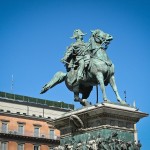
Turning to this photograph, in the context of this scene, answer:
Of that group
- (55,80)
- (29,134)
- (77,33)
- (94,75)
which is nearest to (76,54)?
(77,33)

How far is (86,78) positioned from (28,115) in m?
60.5

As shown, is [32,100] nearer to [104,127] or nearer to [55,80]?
[55,80]

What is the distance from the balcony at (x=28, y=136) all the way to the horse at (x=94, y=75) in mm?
56151

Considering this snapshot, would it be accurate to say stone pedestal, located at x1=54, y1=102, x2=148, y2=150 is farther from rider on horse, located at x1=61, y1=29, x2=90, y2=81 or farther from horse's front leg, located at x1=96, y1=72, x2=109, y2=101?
rider on horse, located at x1=61, y1=29, x2=90, y2=81

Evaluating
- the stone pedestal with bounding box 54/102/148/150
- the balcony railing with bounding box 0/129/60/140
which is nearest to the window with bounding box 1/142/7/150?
the balcony railing with bounding box 0/129/60/140

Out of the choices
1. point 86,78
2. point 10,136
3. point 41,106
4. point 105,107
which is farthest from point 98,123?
point 41,106

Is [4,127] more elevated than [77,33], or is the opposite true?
[4,127]

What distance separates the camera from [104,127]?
56.4 feet

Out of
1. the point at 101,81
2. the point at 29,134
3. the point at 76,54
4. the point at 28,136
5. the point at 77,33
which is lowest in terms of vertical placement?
the point at 101,81

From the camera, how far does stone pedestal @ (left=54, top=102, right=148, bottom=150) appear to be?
17.1 metres

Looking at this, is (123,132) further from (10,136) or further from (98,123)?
(10,136)

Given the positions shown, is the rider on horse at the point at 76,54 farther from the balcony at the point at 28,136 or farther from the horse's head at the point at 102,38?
the balcony at the point at 28,136

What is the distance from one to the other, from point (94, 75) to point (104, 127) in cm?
237

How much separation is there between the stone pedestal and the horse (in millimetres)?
653
